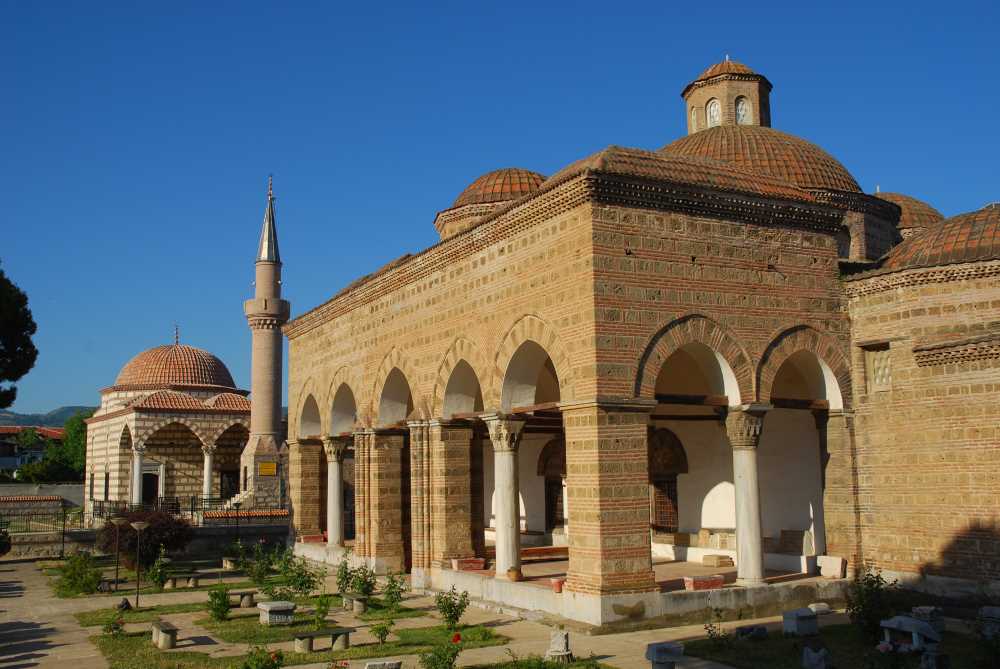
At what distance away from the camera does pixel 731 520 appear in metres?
14.3

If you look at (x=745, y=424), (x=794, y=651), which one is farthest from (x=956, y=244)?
(x=794, y=651)

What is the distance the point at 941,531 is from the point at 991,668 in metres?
3.34

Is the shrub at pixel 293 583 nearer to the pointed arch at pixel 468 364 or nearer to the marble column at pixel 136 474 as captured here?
the pointed arch at pixel 468 364

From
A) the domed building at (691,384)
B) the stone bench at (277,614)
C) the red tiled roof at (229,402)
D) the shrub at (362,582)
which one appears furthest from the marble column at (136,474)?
the stone bench at (277,614)

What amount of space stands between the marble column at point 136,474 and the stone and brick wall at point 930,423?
27.5 m

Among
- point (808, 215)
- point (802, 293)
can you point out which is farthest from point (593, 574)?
point (808, 215)

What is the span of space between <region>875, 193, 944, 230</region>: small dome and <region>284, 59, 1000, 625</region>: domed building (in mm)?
4746

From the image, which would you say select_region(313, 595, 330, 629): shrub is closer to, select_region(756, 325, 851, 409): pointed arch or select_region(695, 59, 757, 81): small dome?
select_region(756, 325, 851, 409): pointed arch

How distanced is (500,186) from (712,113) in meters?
4.44

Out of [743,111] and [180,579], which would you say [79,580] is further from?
[743,111]

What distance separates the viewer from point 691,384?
15.3m

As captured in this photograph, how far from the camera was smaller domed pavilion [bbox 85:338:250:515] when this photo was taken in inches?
1326

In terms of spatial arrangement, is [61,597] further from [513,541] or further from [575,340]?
[575,340]

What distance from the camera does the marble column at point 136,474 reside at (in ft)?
109
